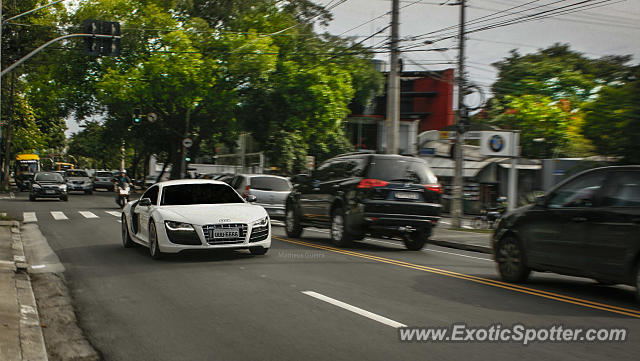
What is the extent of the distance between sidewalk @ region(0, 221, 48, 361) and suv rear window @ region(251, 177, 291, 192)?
1027cm

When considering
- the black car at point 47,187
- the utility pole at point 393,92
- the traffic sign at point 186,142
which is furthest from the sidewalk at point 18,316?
the traffic sign at point 186,142

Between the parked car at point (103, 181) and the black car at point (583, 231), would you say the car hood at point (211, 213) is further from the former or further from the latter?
the parked car at point (103, 181)

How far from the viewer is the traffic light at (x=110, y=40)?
2119cm

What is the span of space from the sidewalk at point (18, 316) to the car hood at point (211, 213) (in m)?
2.45

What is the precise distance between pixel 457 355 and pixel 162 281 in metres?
5.09

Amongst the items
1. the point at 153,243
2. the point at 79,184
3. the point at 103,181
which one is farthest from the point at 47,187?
the point at 153,243

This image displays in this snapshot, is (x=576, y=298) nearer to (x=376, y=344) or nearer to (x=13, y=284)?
(x=376, y=344)

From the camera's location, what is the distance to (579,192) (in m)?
8.47

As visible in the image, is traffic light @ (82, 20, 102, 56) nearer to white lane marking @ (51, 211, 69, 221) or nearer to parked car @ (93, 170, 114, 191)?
white lane marking @ (51, 211, 69, 221)

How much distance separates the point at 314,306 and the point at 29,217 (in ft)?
61.1

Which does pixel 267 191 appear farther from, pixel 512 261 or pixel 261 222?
pixel 512 261

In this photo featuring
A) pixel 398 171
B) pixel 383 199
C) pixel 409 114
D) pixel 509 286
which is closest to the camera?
pixel 509 286

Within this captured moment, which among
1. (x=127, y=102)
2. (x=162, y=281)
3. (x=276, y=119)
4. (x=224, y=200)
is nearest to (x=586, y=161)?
(x=224, y=200)

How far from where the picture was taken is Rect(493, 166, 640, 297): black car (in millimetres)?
7555
